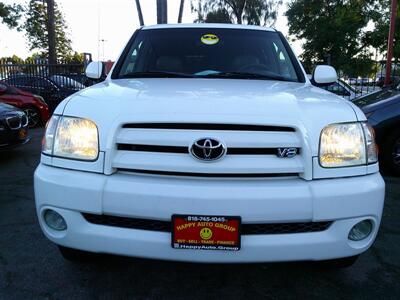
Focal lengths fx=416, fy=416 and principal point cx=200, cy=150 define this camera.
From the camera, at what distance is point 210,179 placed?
79.0 inches

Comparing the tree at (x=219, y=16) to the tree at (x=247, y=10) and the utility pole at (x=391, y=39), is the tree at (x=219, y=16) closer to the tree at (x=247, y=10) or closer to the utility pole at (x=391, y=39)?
the tree at (x=247, y=10)

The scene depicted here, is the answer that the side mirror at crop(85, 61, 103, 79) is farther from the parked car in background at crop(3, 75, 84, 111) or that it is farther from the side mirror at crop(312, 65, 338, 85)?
the parked car in background at crop(3, 75, 84, 111)

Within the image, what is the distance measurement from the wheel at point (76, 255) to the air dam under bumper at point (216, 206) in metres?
0.43

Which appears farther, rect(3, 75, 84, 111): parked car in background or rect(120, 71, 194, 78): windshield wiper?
rect(3, 75, 84, 111): parked car in background

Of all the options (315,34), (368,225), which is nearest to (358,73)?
(315,34)

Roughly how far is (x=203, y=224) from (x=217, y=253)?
0.17 metres

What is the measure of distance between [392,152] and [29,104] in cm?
805

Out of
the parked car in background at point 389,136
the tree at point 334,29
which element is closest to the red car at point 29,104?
the parked car in background at point 389,136

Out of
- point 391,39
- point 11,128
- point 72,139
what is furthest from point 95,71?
point 391,39

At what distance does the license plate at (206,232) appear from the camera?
194 centimetres

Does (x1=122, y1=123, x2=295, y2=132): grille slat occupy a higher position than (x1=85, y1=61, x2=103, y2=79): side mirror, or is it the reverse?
(x1=85, y1=61, x2=103, y2=79): side mirror

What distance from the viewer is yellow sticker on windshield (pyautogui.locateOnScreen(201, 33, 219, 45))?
349 cm

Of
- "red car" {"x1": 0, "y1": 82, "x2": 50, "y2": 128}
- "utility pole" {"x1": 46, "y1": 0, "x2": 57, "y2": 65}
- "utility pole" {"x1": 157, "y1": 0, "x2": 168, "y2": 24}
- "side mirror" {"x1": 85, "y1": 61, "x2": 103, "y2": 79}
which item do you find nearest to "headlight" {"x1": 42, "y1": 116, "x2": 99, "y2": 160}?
"side mirror" {"x1": 85, "y1": 61, "x2": 103, "y2": 79}

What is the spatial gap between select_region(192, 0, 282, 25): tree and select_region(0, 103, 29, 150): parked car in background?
30.1 meters
